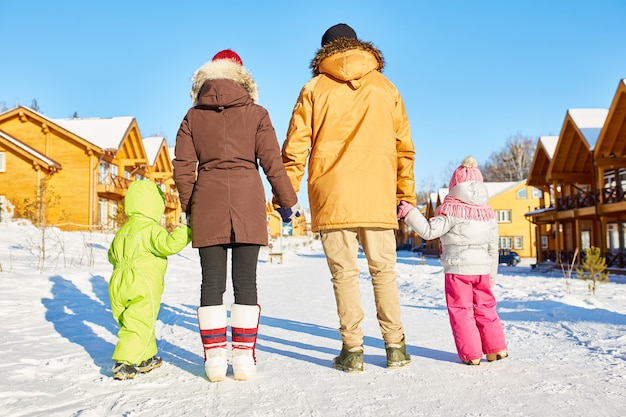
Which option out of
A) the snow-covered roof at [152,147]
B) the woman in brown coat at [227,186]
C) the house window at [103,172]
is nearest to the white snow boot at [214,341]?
the woman in brown coat at [227,186]

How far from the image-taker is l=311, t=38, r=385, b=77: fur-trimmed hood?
3.30 m

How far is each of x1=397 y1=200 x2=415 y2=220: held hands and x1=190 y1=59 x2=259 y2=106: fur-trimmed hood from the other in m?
1.21

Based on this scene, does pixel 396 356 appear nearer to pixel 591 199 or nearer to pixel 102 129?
pixel 591 199

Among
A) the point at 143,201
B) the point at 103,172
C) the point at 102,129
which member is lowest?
the point at 143,201

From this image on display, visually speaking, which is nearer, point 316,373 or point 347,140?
point 316,373

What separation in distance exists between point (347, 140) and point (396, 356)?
138cm

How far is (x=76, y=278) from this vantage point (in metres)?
8.48

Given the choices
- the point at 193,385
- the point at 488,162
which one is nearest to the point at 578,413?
the point at 193,385

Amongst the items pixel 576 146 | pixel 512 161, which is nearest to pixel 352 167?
pixel 576 146

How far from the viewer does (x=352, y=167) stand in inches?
125

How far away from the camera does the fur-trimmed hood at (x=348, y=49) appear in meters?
3.30

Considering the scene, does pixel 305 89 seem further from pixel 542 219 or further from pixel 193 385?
pixel 542 219

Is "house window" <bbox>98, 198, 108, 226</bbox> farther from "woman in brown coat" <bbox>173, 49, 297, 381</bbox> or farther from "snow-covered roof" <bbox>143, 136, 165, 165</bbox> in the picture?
"woman in brown coat" <bbox>173, 49, 297, 381</bbox>

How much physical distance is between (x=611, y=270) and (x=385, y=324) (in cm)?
2112
